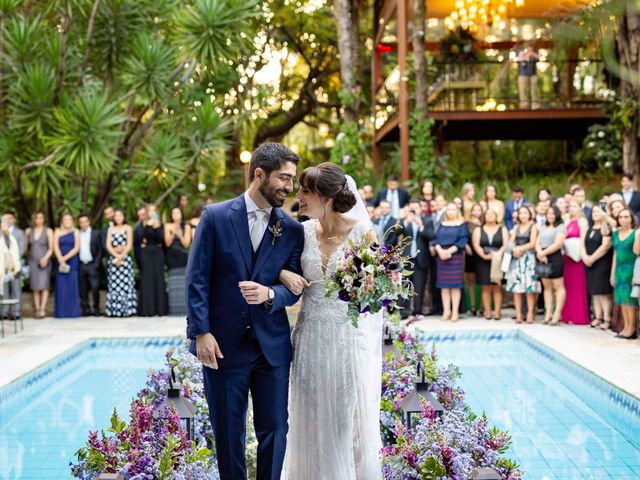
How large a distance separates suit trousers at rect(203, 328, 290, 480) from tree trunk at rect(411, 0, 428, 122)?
44.0ft

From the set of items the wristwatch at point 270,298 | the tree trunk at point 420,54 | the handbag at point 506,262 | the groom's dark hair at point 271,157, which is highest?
the tree trunk at point 420,54

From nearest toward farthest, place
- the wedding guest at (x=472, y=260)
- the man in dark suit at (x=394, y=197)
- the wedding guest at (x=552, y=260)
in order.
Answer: the wedding guest at (x=552, y=260)
the wedding guest at (x=472, y=260)
the man in dark suit at (x=394, y=197)

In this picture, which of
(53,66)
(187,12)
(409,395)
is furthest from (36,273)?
(409,395)

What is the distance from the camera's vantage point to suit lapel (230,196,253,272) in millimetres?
4062

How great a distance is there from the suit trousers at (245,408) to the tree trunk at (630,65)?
11.8m

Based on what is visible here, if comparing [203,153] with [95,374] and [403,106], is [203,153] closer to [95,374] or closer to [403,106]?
[403,106]

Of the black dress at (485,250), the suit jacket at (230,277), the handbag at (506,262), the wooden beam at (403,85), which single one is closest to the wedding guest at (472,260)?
the black dress at (485,250)

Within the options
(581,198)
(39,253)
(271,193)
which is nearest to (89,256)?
(39,253)

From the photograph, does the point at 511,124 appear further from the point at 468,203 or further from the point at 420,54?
the point at 468,203

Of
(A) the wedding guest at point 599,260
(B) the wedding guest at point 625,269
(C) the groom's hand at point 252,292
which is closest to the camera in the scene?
(C) the groom's hand at point 252,292

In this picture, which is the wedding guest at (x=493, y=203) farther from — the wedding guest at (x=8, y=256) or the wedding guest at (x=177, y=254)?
the wedding guest at (x=8, y=256)

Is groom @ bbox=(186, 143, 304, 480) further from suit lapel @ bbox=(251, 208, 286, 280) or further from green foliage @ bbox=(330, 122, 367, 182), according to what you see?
green foliage @ bbox=(330, 122, 367, 182)

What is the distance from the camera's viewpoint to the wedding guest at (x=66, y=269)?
13.5m

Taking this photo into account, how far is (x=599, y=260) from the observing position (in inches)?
446
